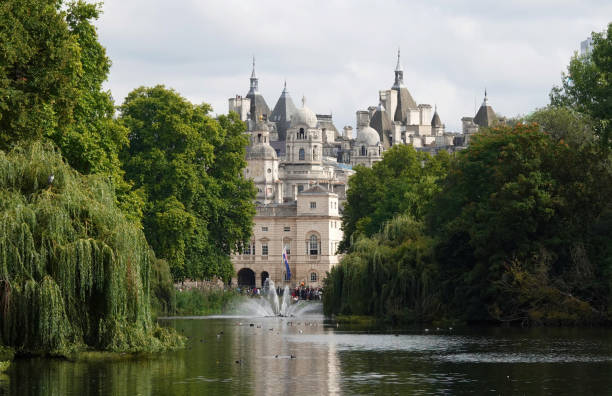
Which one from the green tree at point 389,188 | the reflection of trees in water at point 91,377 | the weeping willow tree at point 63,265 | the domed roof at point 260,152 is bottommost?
the reflection of trees in water at point 91,377

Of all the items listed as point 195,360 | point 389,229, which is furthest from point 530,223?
point 195,360

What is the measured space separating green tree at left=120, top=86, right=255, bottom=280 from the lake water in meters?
18.5

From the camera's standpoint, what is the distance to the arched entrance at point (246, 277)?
147m

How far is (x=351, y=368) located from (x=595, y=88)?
24749 mm

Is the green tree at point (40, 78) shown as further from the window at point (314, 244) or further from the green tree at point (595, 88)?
the window at point (314, 244)

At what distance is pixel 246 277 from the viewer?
484ft

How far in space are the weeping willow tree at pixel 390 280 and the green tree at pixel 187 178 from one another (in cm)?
846

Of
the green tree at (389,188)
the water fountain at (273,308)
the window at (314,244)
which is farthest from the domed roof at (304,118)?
the water fountain at (273,308)

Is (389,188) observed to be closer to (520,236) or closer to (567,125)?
(567,125)

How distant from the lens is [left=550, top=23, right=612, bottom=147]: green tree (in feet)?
159

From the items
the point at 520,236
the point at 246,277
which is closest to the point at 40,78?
the point at 520,236

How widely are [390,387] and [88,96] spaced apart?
1799 centimetres

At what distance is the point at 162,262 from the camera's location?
56062mm

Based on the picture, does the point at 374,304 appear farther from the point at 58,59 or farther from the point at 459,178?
the point at 58,59
